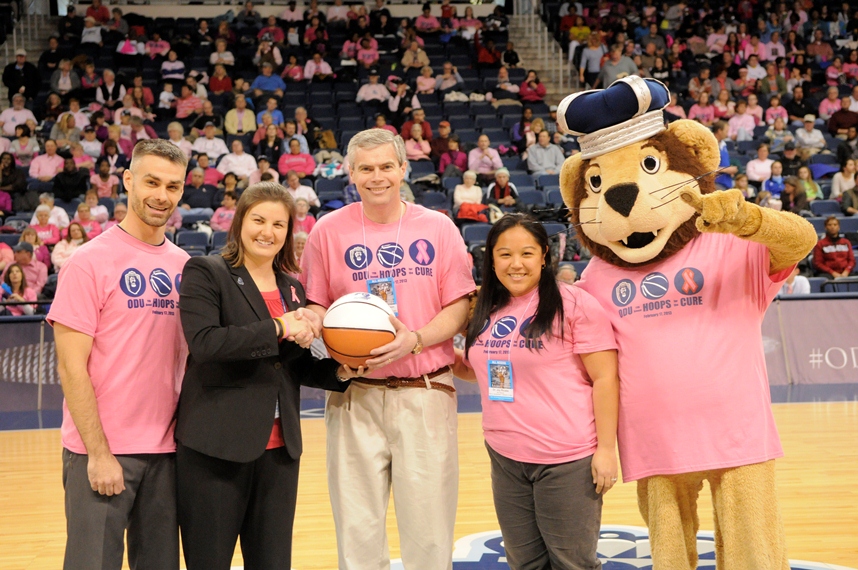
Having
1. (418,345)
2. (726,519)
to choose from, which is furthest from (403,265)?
(726,519)

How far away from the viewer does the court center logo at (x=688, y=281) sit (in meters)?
2.55

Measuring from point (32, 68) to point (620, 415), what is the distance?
11463 mm

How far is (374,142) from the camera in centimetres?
271

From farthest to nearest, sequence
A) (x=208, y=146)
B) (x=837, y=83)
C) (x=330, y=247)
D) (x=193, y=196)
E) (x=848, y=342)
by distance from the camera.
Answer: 1. (x=837, y=83)
2. (x=208, y=146)
3. (x=193, y=196)
4. (x=848, y=342)
5. (x=330, y=247)

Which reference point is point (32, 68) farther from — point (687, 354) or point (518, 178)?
point (687, 354)

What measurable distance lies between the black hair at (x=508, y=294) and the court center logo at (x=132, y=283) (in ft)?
3.21

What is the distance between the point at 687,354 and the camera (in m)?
2.53

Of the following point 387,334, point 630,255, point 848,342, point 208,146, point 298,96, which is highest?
point 298,96

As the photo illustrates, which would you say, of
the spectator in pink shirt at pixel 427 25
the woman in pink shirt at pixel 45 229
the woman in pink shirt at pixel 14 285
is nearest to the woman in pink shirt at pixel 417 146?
the spectator in pink shirt at pixel 427 25

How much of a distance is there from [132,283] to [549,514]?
1.36 meters

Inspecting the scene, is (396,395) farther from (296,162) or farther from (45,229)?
(296,162)

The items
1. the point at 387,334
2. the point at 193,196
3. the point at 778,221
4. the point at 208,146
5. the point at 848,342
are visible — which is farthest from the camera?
the point at 208,146

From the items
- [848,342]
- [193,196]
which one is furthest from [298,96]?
[848,342]

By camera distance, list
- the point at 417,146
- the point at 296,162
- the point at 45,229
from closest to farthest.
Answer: the point at 45,229, the point at 296,162, the point at 417,146
